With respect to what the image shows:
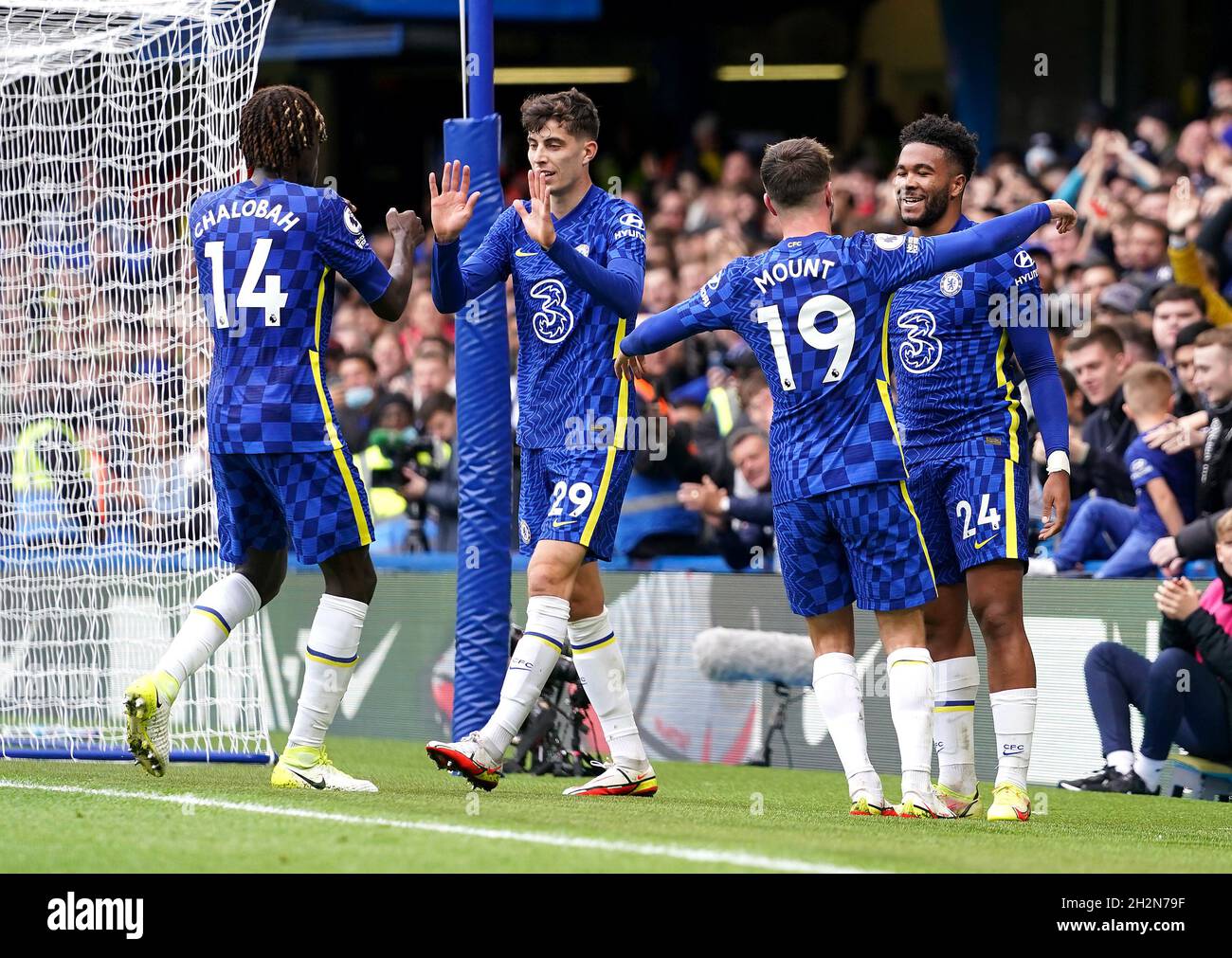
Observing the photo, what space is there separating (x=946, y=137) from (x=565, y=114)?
1.36 m

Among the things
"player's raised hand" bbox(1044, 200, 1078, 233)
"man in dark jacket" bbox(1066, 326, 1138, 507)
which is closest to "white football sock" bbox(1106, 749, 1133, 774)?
"man in dark jacket" bbox(1066, 326, 1138, 507)

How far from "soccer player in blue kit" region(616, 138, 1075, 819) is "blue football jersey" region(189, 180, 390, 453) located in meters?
1.12

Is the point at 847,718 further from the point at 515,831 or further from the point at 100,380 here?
the point at 100,380

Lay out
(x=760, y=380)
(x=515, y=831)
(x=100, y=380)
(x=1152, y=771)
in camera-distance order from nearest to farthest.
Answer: (x=515, y=831) → (x=1152, y=771) → (x=100, y=380) → (x=760, y=380)

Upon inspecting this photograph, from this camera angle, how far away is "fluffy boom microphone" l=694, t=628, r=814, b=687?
30.1ft

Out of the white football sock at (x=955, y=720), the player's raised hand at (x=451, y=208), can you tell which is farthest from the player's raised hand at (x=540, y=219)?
the white football sock at (x=955, y=720)

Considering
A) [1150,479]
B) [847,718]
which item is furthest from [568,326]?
[1150,479]

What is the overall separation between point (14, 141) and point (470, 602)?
114 inches

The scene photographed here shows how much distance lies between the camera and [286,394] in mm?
6625

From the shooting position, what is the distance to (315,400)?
263 inches

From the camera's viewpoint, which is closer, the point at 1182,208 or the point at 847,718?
A: the point at 847,718

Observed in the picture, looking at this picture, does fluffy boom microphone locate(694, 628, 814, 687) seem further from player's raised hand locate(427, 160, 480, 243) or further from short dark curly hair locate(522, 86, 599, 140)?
player's raised hand locate(427, 160, 480, 243)

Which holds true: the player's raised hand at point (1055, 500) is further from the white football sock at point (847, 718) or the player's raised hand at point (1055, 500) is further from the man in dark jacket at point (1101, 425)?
the man in dark jacket at point (1101, 425)

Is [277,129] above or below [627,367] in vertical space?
above
